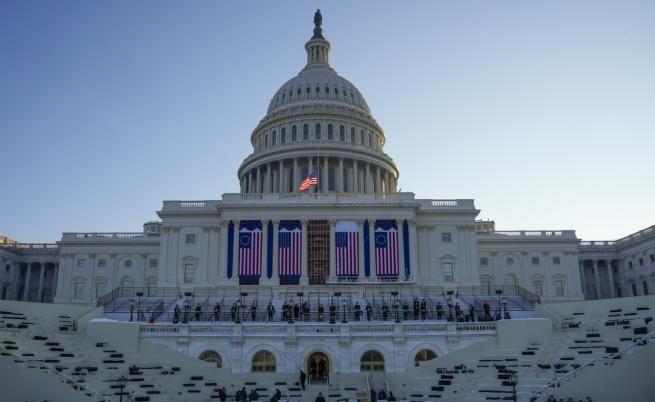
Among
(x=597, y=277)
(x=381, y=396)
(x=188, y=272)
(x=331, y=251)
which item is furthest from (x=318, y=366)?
(x=597, y=277)

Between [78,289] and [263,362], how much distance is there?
52998 mm

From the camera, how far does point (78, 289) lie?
3730 inches

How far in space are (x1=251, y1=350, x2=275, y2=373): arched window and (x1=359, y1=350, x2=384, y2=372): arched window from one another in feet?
21.9

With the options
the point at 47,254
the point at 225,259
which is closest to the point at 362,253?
the point at 225,259

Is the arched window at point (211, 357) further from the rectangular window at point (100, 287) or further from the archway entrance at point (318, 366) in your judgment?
the rectangular window at point (100, 287)

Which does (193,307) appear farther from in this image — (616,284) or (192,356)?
(616,284)

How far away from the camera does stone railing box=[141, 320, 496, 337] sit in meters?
51.5

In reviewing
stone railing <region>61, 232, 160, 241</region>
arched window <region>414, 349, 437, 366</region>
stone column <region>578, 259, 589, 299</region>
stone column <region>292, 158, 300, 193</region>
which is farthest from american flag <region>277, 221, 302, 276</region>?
stone column <region>578, 259, 589, 299</region>

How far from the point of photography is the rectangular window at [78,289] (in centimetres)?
9429

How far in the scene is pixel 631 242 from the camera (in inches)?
3910

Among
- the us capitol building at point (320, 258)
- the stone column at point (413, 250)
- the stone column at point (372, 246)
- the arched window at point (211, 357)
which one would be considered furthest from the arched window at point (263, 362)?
the stone column at point (413, 250)

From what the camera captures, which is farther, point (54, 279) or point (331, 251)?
point (54, 279)

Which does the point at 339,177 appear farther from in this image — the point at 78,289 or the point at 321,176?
the point at 78,289

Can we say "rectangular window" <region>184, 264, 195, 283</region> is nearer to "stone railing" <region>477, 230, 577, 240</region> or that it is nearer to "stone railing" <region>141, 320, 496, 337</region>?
"stone railing" <region>141, 320, 496, 337</region>
